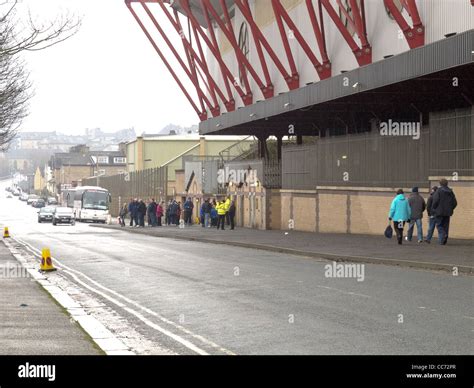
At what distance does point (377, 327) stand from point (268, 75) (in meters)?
38.1

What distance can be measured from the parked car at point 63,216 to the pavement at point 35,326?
5358 centimetres

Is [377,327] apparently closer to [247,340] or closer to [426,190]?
[247,340]

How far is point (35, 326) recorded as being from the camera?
1248cm

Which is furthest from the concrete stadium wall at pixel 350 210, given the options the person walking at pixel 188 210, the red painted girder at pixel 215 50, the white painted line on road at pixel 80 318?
the white painted line on road at pixel 80 318

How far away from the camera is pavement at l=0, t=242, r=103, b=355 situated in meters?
10.5

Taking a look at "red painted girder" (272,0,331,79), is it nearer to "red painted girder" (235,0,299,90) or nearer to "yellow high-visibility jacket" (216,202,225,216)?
"red painted girder" (235,0,299,90)

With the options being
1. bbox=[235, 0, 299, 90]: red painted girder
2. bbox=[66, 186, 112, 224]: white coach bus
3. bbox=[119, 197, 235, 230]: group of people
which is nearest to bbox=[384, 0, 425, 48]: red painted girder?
bbox=[235, 0, 299, 90]: red painted girder


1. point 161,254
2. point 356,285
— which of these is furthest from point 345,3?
point 356,285

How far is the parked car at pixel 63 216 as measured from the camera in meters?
71.8

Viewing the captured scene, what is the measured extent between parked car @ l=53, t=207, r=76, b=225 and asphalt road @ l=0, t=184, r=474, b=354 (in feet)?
156

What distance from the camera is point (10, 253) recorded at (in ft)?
99.0

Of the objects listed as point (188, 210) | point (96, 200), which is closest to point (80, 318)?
point (188, 210)

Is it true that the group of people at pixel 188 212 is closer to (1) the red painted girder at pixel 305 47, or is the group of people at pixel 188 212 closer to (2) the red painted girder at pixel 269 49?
(2) the red painted girder at pixel 269 49

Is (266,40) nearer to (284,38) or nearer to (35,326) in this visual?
(284,38)
